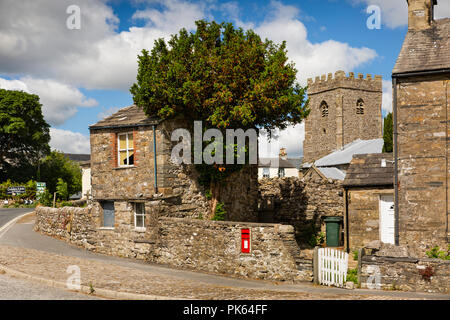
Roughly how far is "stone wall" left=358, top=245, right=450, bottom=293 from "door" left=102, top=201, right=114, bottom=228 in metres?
10.7

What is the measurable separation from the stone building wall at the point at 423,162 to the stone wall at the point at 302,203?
8795 millimetres

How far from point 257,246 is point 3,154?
45.0 metres

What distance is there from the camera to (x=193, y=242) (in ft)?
50.8

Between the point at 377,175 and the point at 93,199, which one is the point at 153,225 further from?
the point at 377,175

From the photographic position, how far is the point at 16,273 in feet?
41.6

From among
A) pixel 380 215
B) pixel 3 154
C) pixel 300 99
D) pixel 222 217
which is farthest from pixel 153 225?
pixel 3 154

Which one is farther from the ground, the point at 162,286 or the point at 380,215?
the point at 380,215

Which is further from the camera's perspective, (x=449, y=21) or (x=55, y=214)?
(x=55, y=214)

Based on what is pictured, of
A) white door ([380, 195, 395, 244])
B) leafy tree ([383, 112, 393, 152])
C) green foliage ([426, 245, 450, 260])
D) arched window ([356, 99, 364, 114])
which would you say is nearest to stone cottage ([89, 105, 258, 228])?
white door ([380, 195, 395, 244])

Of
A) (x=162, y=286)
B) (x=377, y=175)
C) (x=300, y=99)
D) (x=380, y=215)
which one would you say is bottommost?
(x=162, y=286)

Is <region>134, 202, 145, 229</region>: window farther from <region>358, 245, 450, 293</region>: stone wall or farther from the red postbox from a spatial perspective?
<region>358, 245, 450, 293</region>: stone wall

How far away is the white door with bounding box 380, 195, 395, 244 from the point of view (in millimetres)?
17766

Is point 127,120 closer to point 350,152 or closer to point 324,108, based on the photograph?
point 350,152

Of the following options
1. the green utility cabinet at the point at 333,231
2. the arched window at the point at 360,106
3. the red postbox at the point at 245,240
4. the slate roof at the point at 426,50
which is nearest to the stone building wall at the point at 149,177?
the red postbox at the point at 245,240
